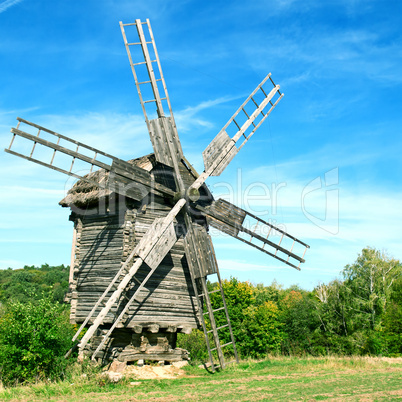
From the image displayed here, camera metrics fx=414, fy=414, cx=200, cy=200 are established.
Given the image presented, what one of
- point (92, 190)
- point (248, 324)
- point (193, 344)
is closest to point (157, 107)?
point (92, 190)

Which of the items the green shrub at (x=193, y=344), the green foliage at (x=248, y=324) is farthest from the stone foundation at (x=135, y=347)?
the green foliage at (x=248, y=324)

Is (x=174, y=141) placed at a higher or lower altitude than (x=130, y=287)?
higher

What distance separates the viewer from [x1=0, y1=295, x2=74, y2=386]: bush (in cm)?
1374

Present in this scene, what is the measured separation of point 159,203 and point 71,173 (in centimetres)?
357

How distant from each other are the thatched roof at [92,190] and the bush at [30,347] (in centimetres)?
420

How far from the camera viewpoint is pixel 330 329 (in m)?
38.6

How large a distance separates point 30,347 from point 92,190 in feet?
19.8

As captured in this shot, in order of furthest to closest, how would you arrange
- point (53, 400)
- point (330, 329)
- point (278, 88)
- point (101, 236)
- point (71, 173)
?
point (330, 329)
point (278, 88)
point (101, 236)
point (71, 173)
point (53, 400)

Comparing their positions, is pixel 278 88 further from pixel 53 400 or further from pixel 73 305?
pixel 53 400

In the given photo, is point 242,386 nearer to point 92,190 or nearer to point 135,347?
point 135,347

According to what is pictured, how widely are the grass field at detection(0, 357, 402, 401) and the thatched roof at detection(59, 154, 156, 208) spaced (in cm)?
613

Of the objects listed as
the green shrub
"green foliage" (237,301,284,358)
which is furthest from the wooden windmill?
"green foliage" (237,301,284,358)

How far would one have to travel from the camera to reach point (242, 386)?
12.5 metres

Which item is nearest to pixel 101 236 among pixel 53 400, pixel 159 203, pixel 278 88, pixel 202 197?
pixel 159 203
